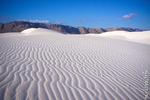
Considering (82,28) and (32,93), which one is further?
(82,28)

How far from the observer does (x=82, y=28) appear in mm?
96875

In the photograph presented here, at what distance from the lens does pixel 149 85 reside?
9.32ft

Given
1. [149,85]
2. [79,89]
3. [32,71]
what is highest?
[32,71]

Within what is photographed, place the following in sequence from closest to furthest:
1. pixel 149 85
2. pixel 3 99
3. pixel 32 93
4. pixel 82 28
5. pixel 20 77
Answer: pixel 3 99 → pixel 32 93 → pixel 20 77 → pixel 149 85 → pixel 82 28

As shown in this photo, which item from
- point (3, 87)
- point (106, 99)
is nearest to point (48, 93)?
point (3, 87)

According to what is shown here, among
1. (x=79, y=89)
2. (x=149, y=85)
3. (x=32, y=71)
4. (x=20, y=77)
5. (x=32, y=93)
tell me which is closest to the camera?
(x=32, y=93)

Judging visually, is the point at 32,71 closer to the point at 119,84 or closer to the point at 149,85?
the point at 119,84

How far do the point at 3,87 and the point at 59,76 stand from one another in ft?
4.82

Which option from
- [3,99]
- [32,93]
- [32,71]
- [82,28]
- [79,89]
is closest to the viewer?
[3,99]

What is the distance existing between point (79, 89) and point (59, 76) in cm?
86

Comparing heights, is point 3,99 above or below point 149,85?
above

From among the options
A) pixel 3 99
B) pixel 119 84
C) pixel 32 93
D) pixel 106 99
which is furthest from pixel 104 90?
pixel 3 99

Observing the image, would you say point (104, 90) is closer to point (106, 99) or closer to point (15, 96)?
point (106, 99)

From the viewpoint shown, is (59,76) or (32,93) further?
(59,76)
